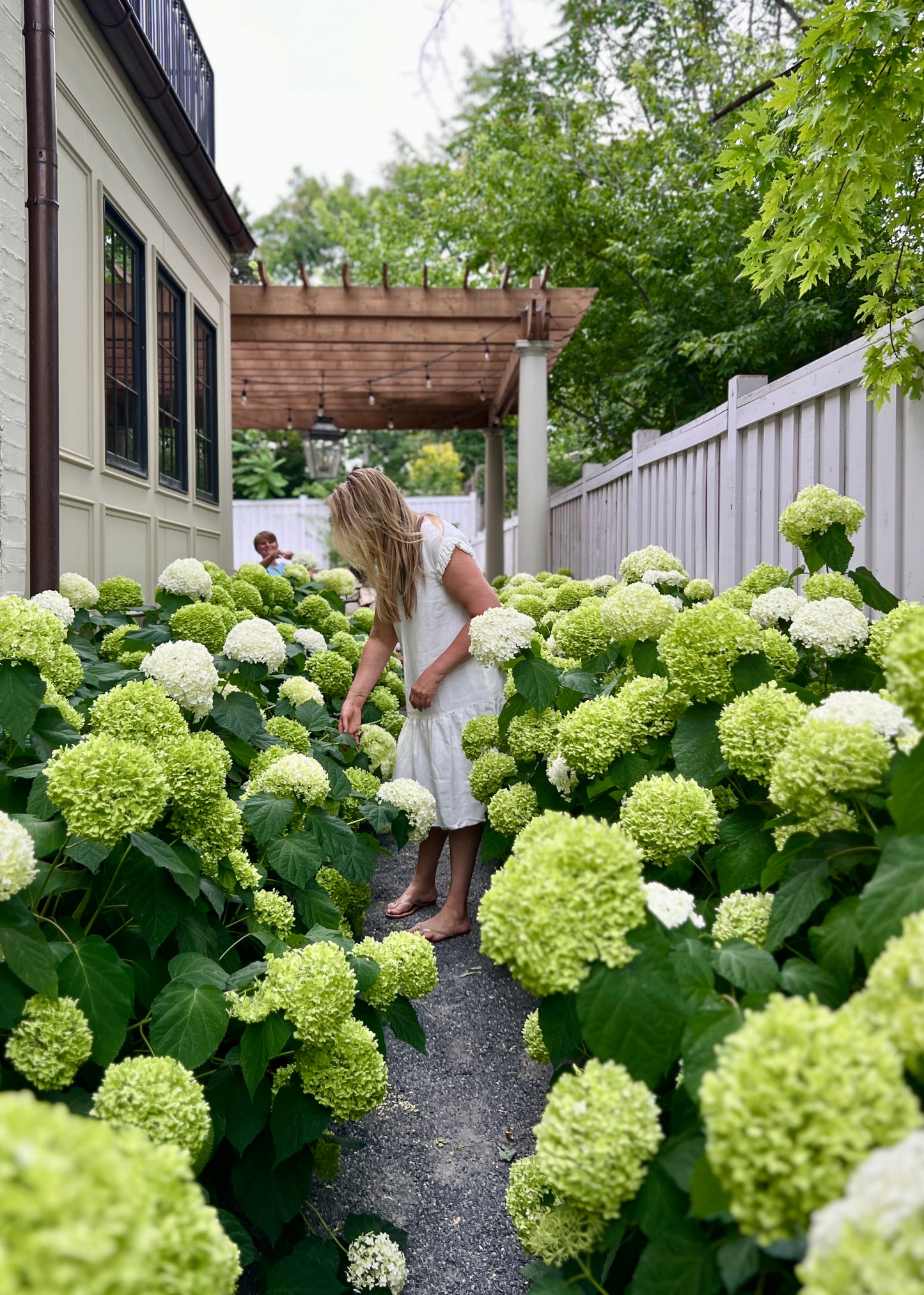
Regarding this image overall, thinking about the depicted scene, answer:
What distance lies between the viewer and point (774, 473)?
3.80 metres

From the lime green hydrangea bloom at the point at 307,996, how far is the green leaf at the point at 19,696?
624 mm

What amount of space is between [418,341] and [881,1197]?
27.7ft

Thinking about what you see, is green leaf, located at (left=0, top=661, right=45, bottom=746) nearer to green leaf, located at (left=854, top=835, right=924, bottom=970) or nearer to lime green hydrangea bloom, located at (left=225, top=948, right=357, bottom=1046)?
lime green hydrangea bloom, located at (left=225, top=948, right=357, bottom=1046)

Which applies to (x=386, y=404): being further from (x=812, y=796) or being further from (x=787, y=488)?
(x=812, y=796)

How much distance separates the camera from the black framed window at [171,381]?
6.31 metres

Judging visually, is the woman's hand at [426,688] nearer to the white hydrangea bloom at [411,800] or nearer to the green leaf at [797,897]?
the white hydrangea bloom at [411,800]

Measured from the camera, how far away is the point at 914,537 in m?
2.63

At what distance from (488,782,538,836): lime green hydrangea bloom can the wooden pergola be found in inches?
255

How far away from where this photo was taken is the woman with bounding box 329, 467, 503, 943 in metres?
3.10

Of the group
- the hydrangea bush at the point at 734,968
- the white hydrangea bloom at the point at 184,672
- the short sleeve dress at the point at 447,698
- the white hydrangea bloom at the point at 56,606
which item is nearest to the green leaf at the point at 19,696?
the white hydrangea bloom at the point at 184,672

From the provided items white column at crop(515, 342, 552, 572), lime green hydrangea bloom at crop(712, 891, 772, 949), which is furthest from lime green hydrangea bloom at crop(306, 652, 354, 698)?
white column at crop(515, 342, 552, 572)

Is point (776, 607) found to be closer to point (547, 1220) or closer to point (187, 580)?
point (547, 1220)

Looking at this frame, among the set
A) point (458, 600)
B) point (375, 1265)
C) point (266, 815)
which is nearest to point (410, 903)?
point (458, 600)

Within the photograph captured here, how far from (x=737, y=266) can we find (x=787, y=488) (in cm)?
690
